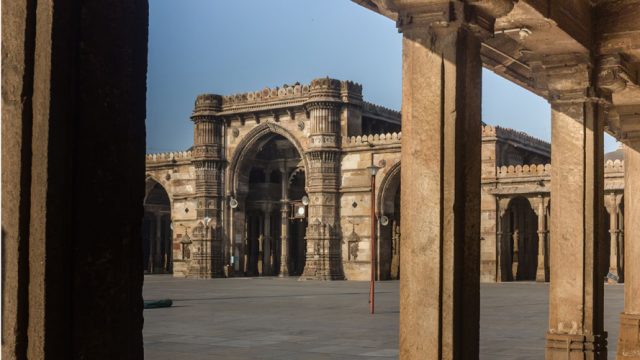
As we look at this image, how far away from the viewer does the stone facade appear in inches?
1222

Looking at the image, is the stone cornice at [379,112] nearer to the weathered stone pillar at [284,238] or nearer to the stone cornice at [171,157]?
the weathered stone pillar at [284,238]

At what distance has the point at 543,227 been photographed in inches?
1191

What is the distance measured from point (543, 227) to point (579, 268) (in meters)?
23.1

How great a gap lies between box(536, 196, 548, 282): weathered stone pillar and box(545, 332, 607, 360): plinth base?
22998mm

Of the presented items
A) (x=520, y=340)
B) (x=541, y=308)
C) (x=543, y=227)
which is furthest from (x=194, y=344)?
(x=543, y=227)

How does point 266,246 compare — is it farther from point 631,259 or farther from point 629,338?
point 629,338

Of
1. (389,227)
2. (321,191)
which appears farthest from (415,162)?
(389,227)

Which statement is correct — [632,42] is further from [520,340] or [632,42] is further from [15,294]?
[15,294]

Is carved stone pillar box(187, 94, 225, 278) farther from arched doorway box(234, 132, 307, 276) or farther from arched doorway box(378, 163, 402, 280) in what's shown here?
arched doorway box(378, 163, 402, 280)

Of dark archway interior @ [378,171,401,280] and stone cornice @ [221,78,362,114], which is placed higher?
stone cornice @ [221,78,362,114]

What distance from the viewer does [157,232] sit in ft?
138

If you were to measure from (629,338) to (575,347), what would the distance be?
96.1 inches

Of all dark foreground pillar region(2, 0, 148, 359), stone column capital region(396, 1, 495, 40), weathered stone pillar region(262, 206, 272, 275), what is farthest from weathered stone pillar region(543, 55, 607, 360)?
weathered stone pillar region(262, 206, 272, 275)

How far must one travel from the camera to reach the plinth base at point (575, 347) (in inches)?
302
